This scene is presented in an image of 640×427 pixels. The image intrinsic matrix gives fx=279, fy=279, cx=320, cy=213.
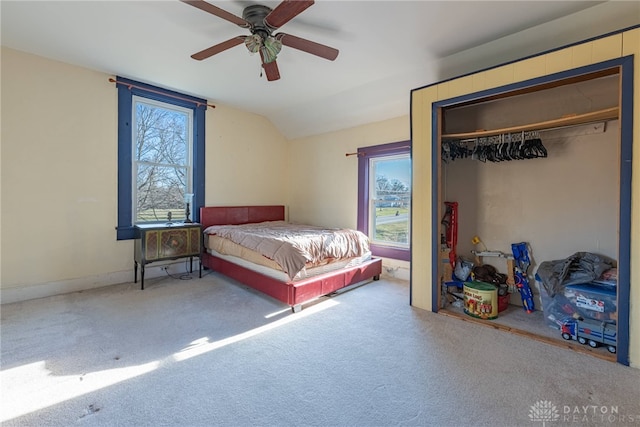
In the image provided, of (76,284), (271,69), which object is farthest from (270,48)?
(76,284)

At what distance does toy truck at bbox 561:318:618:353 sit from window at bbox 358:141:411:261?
196 centimetres

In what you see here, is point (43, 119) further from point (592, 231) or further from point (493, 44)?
point (592, 231)

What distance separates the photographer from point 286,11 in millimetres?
1928

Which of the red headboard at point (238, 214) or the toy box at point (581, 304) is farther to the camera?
the red headboard at point (238, 214)

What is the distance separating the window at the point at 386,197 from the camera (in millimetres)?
4234

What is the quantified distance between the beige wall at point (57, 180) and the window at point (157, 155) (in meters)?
0.13

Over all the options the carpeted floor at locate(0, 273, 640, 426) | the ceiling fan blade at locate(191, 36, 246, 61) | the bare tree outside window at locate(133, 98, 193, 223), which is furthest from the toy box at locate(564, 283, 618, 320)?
the bare tree outside window at locate(133, 98, 193, 223)

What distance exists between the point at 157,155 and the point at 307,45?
3047mm

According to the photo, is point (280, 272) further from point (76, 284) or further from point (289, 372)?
point (76, 284)

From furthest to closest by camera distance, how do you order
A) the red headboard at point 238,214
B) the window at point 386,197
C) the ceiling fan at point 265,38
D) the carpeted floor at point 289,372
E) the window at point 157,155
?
the red headboard at point 238,214
the window at point 386,197
the window at point 157,155
the ceiling fan at point 265,38
the carpeted floor at point 289,372

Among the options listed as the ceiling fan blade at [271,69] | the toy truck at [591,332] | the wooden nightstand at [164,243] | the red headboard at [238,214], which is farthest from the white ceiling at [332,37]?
the toy truck at [591,332]

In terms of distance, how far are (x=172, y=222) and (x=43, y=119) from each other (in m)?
1.88

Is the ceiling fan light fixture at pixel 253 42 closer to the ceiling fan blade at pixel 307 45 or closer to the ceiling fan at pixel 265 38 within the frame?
the ceiling fan at pixel 265 38

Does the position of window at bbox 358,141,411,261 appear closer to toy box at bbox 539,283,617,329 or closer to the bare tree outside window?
toy box at bbox 539,283,617,329
